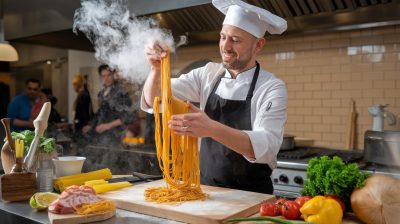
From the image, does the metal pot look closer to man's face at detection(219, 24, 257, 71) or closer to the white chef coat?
the white chef coat

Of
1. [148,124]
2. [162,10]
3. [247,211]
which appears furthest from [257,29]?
[148,124]

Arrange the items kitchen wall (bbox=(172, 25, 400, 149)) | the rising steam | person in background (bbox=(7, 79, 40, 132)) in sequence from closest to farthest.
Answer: the rising steam → kitchen wall (bbox=(172, 25, 400, 149)) → person in background (bbox=(7, 79, 40, 132))

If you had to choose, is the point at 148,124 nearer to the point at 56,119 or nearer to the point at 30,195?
the point at 56,119

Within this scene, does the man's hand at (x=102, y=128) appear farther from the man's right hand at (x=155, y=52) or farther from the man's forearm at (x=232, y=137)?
the man's forearm at (x=232, y=137)

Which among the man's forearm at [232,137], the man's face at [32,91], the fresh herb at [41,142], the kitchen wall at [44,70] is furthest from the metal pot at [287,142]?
the kitchen wall at [44,70]

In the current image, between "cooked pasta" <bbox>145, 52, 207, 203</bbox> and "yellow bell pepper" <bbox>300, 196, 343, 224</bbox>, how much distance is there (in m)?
0.62

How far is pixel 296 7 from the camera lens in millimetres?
3879

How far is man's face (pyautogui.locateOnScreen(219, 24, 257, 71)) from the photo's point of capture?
7.80 ft

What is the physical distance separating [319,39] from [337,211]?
320 centimetres

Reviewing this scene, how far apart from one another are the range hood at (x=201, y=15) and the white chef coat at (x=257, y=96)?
1.40 metres

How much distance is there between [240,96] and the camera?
2.53 metres

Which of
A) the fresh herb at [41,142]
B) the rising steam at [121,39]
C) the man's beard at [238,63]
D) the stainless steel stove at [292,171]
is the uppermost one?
the rising steam at [121,39]

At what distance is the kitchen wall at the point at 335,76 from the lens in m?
4.15

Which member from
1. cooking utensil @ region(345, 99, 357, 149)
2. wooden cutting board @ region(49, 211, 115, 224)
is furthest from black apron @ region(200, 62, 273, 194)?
cooking utensil @ region(345, 99, 357, 149)
